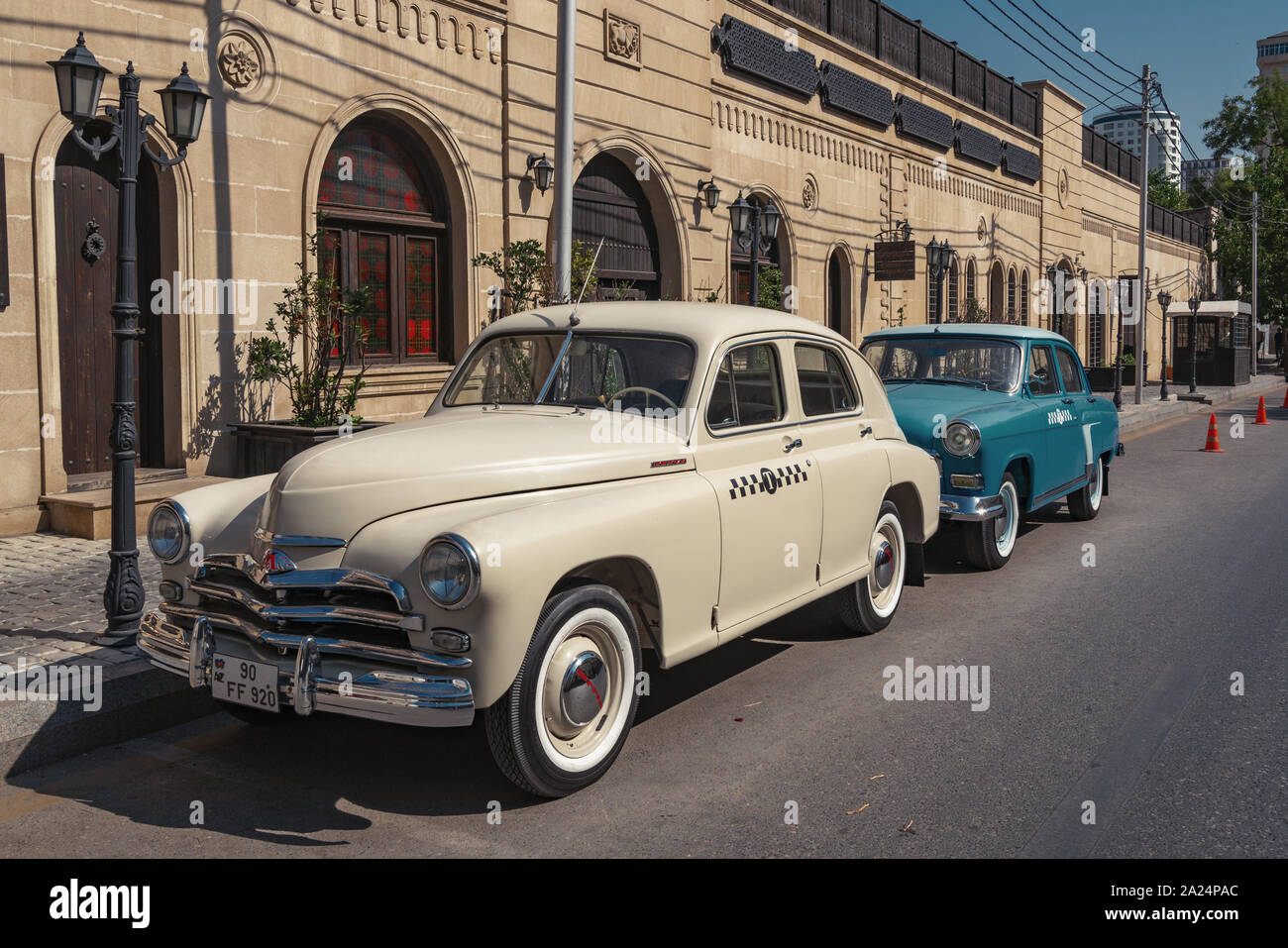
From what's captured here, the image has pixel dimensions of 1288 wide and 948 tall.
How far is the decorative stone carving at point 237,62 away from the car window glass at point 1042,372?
302 inches

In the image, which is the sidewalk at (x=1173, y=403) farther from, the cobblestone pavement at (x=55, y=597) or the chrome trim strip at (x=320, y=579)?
the chrome trim strip at (x=320, y=579)

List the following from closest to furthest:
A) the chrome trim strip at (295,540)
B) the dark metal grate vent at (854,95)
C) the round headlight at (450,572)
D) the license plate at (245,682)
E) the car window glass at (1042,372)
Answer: the round headlight at (450,572) < the license plate at (245,682) < the chrome trim strip at (295,540) < the car window glass at (1042,372) < the dark metal grate vent at (854,95)

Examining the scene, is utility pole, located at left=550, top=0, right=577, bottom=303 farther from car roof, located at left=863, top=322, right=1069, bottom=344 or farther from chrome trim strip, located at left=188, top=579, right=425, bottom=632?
chrome trim strip, located at left=188, top=579, right=425, bottom=632

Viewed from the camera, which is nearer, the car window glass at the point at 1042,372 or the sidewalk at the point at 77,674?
the sidewalk at the point at 77,674

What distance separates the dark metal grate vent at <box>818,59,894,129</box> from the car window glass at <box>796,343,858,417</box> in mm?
17656

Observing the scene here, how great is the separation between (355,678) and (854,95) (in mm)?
22353

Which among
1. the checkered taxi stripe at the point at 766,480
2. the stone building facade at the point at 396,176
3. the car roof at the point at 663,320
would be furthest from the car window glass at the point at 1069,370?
the checkered taxi stripe at the point at 766,480

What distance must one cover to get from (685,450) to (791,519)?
2.68 ft

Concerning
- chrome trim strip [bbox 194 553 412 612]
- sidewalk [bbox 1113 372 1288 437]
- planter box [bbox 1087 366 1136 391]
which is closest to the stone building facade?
→ sidewalk [bbox 1113 372 1288 437]

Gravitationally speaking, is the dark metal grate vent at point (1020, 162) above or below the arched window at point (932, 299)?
above

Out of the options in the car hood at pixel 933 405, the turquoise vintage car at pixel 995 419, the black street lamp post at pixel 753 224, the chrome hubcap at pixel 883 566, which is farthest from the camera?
the black street lamp post at pixel 753 224

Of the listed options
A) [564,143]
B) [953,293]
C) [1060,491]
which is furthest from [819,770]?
[953,293]

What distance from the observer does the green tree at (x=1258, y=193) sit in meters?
55.3
